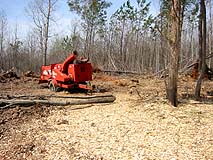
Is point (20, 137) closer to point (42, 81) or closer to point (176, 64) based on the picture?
point (176, 64)

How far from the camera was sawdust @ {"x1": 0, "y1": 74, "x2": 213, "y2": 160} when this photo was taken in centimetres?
564

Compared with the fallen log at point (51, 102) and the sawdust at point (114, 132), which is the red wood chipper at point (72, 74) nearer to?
the fallen log at point (51, 102)

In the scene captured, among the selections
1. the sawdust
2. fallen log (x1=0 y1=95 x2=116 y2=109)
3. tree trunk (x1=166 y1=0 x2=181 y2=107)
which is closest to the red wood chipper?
fallen log (x1=0 y1=95 x2=116 y2=109)

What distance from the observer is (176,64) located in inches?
323

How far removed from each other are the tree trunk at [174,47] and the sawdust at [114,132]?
13.8 inches

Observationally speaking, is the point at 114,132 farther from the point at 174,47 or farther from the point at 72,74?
the point at 72,74

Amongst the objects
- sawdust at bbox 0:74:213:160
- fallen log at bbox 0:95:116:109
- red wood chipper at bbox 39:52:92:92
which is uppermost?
red wood chipper at bbox 39:52:92:92

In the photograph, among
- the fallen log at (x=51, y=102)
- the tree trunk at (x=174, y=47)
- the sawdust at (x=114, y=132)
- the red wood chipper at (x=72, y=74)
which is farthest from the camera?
Result: the red wood chipper at (x=72, y=74)

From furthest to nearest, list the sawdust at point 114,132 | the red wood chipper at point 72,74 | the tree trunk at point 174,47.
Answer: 1. the red wood chipper at point 72,74
2. the tree trunk at point 174,47
3. the sawdust at point 114,132

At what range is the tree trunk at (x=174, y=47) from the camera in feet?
26.7

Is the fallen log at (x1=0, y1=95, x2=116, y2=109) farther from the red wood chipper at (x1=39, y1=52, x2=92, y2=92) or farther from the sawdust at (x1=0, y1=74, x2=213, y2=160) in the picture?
the red wood chipper at (x1=39, y1=52, x2=92, y2=92)

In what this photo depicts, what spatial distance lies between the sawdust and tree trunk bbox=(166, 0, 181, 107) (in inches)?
13.8

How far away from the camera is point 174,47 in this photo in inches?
321

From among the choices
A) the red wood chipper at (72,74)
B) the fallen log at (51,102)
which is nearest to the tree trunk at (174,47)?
→ the fallen log at (51,102)
